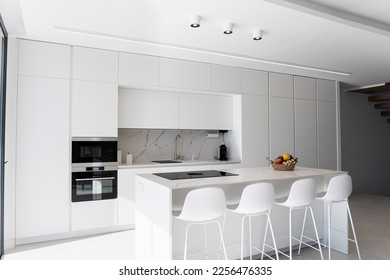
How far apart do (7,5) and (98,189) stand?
7.52 feet

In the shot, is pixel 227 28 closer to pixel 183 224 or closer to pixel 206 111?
pixel 206 111

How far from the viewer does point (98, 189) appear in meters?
3.77

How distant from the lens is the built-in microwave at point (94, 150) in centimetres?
368

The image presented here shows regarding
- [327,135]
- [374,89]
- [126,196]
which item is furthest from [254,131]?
[374,89]

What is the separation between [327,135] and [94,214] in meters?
4.68

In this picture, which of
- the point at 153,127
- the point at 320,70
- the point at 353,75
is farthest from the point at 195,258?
the point at 353,75

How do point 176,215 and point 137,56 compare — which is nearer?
point 176,215

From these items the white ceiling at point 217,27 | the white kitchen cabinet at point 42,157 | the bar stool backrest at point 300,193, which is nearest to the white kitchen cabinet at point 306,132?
the white ceiling at point 217,27

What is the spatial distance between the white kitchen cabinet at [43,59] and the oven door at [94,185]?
1322mm

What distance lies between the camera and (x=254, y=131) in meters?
4.97

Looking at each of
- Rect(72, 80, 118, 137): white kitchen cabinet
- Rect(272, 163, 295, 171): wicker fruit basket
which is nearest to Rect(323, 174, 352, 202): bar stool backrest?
Rect(272, 163, 295, 171): wicker fruit basket

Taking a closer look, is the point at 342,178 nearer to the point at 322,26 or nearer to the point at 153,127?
the point at 322,26

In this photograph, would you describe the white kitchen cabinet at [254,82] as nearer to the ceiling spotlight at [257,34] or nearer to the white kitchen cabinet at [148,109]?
the white kitchen cabinet at [148,109]

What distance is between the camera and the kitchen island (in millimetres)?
2262
